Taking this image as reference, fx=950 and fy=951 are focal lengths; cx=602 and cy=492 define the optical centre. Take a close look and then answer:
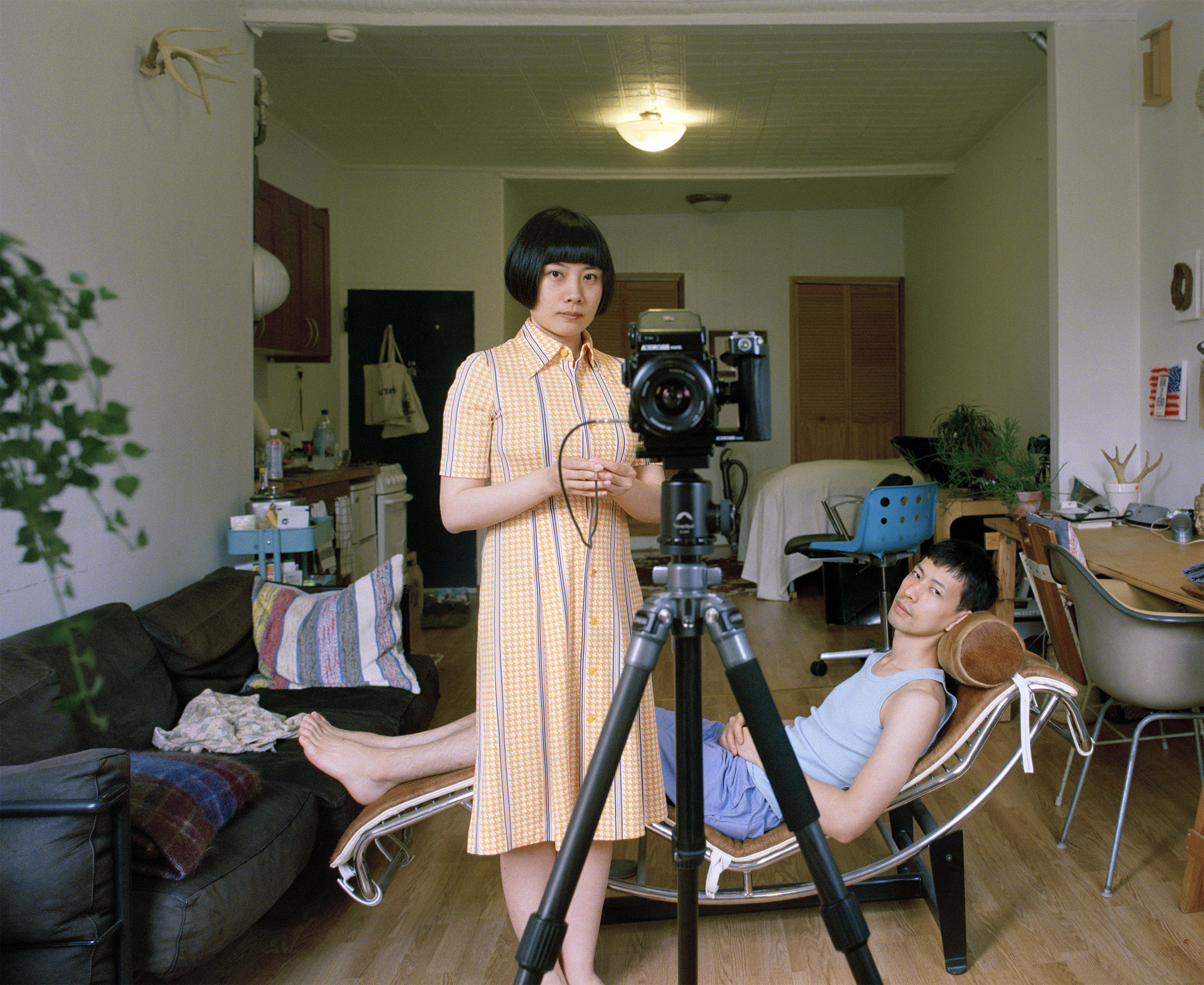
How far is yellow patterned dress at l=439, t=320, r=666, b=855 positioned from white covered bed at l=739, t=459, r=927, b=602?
13.2 ft

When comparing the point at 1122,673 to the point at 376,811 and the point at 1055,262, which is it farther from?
the point at 1055,262

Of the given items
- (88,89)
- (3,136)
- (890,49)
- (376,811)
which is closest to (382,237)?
(890,49)

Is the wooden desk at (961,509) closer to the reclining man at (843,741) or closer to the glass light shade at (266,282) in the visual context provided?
the reclining man at (843,741)

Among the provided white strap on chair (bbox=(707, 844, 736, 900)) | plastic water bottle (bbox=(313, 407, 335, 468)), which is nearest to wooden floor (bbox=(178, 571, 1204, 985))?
white strap on chair (bbox=(707, 844, 736, 900))

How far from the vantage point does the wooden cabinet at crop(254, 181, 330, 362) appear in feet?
12.9

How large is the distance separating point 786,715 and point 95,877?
228 centimetres

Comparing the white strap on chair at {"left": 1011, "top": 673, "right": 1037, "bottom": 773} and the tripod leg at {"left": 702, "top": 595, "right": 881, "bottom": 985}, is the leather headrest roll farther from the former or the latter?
the tripod leg at {"left": 702, "top": 595, "right": 881, "bottom": 985}

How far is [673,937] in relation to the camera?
1969 mm

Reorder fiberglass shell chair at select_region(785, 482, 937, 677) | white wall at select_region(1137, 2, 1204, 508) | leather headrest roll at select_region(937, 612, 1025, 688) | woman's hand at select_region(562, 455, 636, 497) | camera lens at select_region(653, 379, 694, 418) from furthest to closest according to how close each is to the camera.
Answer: fiberglass shell chair at select_region(785, 482, 937, 677)
white wall at select_region(1137, 2, 1204, 508)
leather headrest roll at select_region(937, 612, 1025, 688)
woman's hand at select_region(562, 455, 636, 497)
camera lens at select_region(653, 379, 694, 418)

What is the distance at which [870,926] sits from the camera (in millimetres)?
2021

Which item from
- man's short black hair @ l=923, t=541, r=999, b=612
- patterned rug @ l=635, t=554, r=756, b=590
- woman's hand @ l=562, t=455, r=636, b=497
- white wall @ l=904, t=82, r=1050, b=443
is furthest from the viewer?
patterned rug @ l=635, t=554, r=756, b=590

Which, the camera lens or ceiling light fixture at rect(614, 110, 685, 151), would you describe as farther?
ceiling light fixture at rect(614, 110, 685, 151)

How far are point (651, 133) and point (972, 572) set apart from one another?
3487 millimetres

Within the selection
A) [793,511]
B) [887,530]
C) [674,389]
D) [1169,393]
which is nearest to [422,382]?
[793,511]
